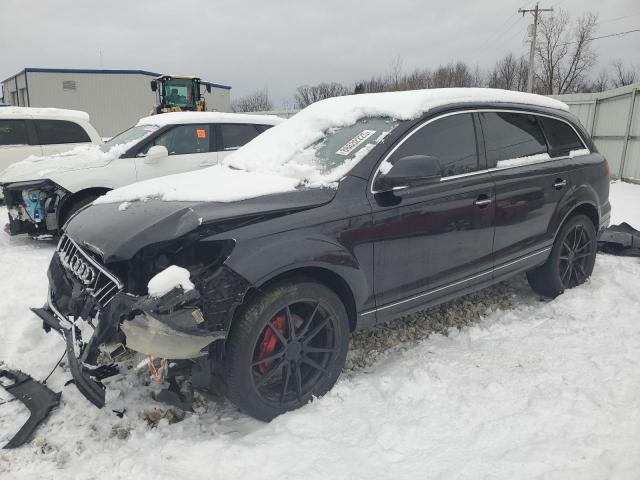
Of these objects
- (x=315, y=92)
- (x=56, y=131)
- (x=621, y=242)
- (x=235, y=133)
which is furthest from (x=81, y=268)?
(x=315, y=92)

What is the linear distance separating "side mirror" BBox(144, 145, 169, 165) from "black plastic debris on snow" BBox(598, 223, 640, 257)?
18.9 ft

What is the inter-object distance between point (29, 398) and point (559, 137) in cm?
465

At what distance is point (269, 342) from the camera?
2.69m

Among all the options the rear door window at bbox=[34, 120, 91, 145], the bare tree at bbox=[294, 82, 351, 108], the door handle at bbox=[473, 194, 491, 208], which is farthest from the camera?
the bare tree at bbox=[294, 82, 351, 108]

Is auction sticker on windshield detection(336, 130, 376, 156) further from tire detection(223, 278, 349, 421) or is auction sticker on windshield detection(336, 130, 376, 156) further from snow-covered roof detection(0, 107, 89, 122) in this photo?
snow-covered roof detection(0, 107, 89, 122)

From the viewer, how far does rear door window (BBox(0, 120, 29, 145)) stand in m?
9.23

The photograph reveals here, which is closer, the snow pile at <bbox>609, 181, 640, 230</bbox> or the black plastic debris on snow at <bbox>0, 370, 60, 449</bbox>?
the black plastic debris on snow at <bbox>0, 370, 60, 449</bbox>

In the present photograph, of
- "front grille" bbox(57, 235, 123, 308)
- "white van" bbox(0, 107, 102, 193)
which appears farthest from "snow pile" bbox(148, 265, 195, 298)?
"white van" bbox(0, 107, 102, 193)

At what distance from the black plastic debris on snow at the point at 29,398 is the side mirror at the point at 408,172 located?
2.36 metres

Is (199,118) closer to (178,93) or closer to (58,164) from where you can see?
(58,164)

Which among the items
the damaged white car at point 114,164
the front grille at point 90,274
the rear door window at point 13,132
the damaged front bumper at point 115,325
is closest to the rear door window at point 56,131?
the rear door window at point 13,132

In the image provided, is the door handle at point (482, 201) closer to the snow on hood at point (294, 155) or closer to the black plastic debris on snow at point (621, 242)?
the snow on hood at point (294, 155)

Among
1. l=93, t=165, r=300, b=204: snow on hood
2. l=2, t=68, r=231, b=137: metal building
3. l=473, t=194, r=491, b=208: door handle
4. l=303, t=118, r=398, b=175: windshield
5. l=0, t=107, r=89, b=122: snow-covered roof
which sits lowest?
l=473, t=194, r=491, b=208: door handle

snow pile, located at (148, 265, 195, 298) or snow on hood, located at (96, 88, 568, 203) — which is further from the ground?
snow on hood, located at (96, 88, 568, 203)
